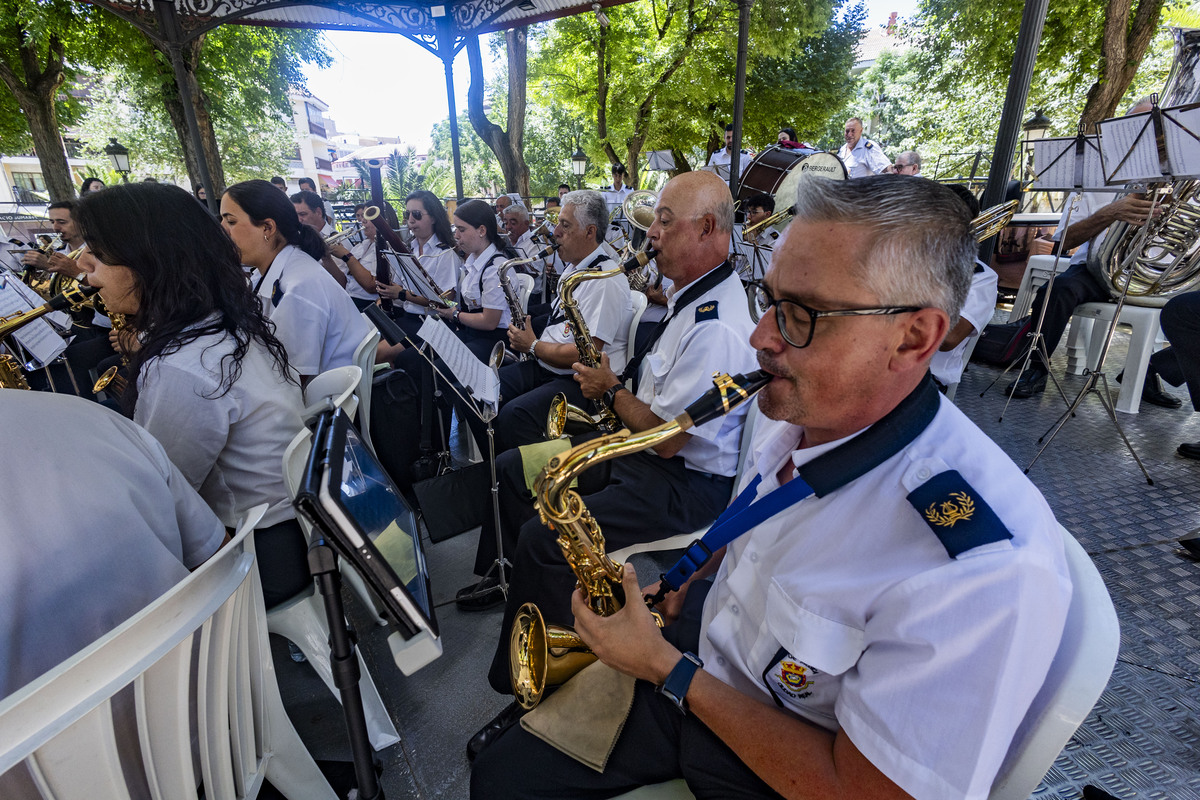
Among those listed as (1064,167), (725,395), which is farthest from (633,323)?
(1064,167)

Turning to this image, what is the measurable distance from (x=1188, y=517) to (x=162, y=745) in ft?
13.6

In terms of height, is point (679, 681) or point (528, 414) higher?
point (679, 681)

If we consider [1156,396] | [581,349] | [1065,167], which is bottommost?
[1156,396]

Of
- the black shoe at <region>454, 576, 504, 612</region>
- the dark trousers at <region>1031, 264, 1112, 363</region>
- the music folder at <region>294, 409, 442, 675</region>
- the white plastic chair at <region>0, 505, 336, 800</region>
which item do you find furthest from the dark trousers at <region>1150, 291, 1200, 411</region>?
the white plastic chair at <region>0, 505, 336, 800</region>

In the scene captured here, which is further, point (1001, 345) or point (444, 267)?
point (444, 267)

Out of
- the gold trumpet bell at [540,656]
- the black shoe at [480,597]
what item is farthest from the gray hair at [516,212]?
the gold trumpet bell at [540,656]

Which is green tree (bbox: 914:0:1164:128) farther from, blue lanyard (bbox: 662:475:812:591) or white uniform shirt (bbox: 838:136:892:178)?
blue lanyard (bbox: 662:475:812:591)

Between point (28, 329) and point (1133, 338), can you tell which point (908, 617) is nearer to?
point (1133, 338)

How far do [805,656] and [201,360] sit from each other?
1.88 m

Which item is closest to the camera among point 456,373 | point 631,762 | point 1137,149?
point 631,762

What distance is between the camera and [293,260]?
2.97m

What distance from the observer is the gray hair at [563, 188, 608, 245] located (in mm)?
3836

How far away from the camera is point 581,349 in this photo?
328 cm

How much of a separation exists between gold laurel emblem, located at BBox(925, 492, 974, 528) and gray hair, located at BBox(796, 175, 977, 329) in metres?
0.35
